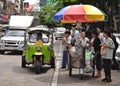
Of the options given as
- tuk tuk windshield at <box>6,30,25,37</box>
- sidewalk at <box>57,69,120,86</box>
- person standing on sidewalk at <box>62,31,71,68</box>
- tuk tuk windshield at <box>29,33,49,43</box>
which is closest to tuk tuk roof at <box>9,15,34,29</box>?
tuk tuk windshield at <box>6,30,25,37</box>

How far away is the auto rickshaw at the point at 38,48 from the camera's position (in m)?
17.2

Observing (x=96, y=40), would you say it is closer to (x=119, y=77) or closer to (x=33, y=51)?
(x=119, y=77)

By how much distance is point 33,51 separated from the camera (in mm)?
17438

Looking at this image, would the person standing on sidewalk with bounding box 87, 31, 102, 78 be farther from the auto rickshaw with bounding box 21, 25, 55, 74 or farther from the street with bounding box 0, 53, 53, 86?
the auto rickshaw with bounding box 21, 25, 55, 74

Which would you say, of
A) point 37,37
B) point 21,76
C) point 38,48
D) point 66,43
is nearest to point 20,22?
point 37,37

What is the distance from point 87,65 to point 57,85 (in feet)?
6.38

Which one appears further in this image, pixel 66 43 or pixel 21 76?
pixel 66 43

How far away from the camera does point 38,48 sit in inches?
685

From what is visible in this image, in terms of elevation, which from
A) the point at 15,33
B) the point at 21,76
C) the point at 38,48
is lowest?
the point at 21,76

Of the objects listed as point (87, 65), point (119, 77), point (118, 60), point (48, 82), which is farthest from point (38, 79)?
point (118, 60)

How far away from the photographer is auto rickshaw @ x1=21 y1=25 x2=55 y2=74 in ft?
56.3

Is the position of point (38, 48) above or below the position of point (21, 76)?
above

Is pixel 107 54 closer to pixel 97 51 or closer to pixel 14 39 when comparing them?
pixel 97 51

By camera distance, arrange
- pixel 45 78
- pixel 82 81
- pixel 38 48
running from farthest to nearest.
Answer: pixel 38 48 < pixel 45 78 < pixel 82 81
